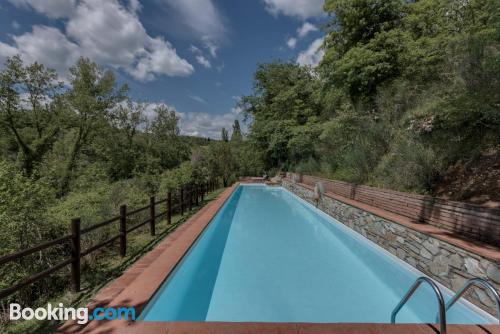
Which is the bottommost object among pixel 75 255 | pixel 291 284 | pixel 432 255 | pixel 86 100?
pixel 291 284

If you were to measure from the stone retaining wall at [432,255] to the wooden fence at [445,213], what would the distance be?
48 centimetres

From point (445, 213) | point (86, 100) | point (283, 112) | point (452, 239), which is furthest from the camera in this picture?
point (283, 112)

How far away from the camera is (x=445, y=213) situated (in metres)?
4.18

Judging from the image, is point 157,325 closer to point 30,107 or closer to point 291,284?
point 291,284

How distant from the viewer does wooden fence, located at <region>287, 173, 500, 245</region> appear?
3443mm

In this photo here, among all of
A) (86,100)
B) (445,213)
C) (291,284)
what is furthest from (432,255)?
(86,100)

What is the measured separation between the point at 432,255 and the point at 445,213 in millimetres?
840

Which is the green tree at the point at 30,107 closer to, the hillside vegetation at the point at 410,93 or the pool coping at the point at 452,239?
the hillside vegetation at the point at 410,93

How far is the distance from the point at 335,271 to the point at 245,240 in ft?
8.57

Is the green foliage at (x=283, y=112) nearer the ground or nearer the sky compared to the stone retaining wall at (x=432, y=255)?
nearer the sky

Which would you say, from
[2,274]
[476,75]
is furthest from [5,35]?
[476,75]

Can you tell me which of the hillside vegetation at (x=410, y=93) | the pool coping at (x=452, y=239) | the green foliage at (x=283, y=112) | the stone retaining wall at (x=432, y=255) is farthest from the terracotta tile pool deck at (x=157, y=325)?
the green foliage at (x=283, y=112)

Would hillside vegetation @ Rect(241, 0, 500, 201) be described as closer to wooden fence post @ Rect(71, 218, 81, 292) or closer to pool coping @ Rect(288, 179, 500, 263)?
pool coping @ Rect(288, 179, 500, 263)

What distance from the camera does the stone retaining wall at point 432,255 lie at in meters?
2.98
